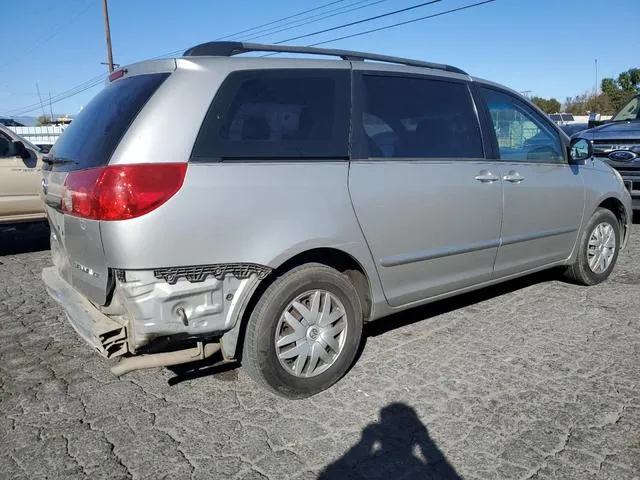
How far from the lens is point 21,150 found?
698 cm

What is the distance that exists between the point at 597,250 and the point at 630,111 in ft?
18.7

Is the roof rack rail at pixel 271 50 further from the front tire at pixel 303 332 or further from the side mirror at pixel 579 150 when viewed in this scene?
the side mirror at pixel 579 150

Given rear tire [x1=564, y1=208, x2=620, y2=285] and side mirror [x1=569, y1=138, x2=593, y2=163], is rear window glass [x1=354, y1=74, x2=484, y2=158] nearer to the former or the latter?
side mirror [x1=569, y1=138, x2=593, y2=163]

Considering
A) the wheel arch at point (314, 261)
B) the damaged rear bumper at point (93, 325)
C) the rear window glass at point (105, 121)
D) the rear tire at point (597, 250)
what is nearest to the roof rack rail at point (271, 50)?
the rear window glass at point (105, 121)

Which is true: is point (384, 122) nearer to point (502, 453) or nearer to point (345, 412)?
point (345, 412)

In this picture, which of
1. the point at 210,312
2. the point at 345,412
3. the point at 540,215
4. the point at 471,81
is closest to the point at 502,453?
the point at 345,412

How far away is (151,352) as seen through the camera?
2756mm

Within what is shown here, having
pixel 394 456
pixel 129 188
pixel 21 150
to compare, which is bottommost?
pixel 394 456

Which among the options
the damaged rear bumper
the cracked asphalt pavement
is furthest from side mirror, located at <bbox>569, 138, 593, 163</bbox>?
the damaged rear bumper

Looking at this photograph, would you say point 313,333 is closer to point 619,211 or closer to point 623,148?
point 619,211

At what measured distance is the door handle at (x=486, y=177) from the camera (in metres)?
3.85

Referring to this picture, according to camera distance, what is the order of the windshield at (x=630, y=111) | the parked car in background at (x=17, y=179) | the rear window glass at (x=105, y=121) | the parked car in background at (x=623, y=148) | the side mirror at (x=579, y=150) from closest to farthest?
the rear window glass at (x=105, y=121), the side mirror at (x=579, y=150), the parked car in background at (x=17, y=179), the parked car in background at (x=623, y=148), the windshield at (x=630, y=111)

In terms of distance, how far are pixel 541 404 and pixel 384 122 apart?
192cm

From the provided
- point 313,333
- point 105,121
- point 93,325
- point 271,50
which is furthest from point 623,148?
point 93,325
